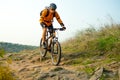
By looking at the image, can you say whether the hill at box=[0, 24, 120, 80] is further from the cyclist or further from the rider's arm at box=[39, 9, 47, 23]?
the rider's arm at box=[39, 9, 47, 23]

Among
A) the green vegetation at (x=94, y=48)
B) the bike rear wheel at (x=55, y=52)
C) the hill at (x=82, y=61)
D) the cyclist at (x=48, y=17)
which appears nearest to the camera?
the hill at (x=82, y=61)

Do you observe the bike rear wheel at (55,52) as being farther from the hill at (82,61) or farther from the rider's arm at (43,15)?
the rider's arm at (43,15)

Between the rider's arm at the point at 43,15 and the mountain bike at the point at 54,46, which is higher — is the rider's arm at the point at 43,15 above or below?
above

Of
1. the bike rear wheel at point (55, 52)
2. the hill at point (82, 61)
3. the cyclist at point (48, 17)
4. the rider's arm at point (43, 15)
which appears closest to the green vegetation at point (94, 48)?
the hill at point (82, 61)

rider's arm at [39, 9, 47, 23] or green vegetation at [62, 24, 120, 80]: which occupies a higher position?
rider's arm at [39, 9, 47, 23]

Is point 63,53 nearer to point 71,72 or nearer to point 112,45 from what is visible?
point 112,45

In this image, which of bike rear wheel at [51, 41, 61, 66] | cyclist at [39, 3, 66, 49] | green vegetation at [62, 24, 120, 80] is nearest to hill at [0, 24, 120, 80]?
green vegetation at [62, 24, 120, 80]

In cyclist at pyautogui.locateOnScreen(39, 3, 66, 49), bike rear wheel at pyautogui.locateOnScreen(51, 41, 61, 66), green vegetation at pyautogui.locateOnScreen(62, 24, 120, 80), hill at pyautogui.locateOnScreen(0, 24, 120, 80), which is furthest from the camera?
cyclist at pyautogui.locateOnScreen(39, 3, 66, 49)

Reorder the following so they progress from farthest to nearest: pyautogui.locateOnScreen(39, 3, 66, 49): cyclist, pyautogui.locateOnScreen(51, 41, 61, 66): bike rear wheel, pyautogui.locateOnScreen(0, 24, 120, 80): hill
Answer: pyautogui.locateOnScreen(39, 3, 66, 49): cyclist
pyautogui.locateOnScreen(51, 41, 61, 66): bike rear wheel
pyautogui.locateOnScreen(0, 24, 120, 80): hill

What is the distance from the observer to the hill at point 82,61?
9844 millimetres

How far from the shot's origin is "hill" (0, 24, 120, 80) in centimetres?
984

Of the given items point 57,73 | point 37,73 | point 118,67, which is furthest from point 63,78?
point 118,67

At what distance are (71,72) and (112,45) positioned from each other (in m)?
3.39

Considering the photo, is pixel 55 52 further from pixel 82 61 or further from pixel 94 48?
pixel 94 48
